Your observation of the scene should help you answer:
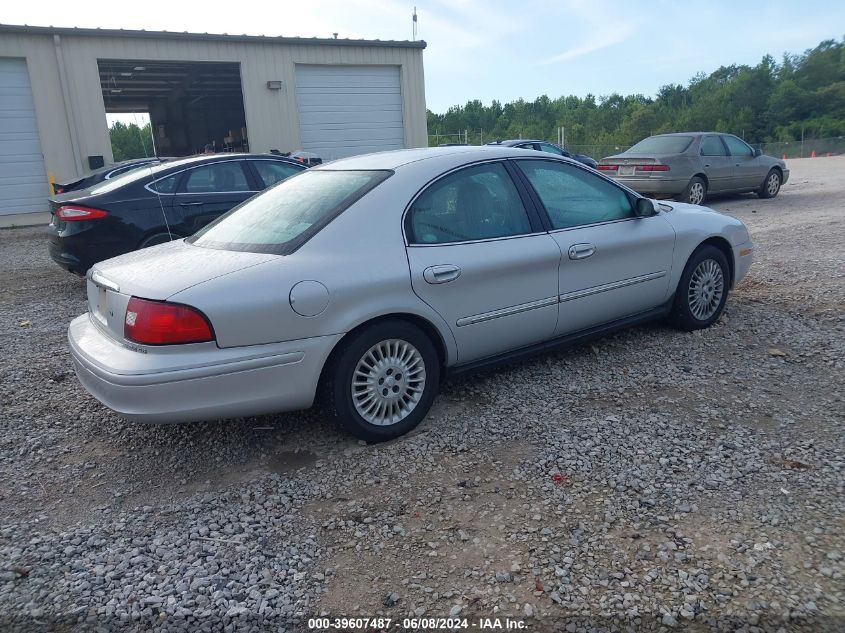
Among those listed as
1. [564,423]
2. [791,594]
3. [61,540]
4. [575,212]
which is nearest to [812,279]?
[575,212]

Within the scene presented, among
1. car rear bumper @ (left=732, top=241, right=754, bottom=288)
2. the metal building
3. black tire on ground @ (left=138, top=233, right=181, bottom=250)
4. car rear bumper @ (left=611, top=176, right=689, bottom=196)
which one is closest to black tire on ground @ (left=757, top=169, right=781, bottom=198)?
car rear bumper @ (left=611, top=176, right=689, bottom=196)

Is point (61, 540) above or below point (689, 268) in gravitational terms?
below

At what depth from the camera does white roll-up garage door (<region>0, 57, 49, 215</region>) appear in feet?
53.1

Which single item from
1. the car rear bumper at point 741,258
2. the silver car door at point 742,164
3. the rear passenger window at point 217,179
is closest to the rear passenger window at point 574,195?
the car rear bumper at point 741,258

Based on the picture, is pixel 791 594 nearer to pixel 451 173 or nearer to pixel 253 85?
pixel 451 173

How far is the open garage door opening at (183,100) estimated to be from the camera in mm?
20406

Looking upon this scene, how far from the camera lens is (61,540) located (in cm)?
297

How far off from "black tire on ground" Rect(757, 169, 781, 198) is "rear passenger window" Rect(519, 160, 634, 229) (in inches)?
456

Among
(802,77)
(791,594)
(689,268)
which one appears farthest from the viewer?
(802,77)

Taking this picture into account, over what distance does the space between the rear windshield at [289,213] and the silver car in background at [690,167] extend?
989 centimetres

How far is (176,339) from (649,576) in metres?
2.32

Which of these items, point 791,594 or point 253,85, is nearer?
point 791,594

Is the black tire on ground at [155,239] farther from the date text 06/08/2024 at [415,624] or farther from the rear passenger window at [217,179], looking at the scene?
the date text 06/08/2024 at [415,624]

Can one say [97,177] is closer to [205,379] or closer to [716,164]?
[205,379]
